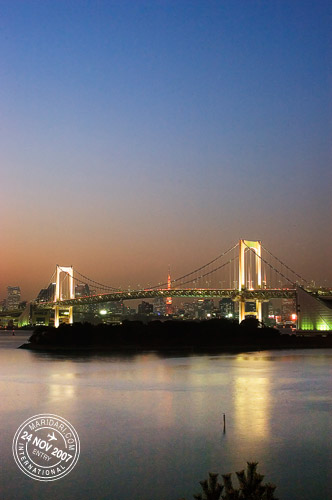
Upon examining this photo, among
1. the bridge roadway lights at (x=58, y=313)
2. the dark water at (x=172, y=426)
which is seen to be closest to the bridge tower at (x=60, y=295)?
the bridge roadway lights at (x=58, y=313)

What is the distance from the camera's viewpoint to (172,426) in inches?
584

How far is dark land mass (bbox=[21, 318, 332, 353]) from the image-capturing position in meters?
47.2

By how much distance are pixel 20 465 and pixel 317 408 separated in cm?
976

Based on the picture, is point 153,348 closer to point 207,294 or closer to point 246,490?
point 207,294

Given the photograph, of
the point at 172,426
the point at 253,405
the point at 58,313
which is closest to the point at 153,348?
the point at 58,313

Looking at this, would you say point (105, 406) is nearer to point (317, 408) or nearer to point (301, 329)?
point (317, 408)

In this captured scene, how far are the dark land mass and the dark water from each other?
18.0 meters

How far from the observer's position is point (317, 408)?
1755 cm

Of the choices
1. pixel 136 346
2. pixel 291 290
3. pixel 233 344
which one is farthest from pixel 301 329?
pixel 136 346

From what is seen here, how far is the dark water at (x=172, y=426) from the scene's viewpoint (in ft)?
32.1

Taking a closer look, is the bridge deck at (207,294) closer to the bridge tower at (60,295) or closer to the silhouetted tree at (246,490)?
the bridge tower at (60,295)

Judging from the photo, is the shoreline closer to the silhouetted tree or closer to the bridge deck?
the bridge deck

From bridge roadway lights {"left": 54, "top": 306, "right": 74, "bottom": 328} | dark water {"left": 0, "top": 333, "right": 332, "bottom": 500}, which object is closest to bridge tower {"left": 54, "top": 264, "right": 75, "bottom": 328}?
bridge roadway lights {"left": 54, "top": 306, "right": 74, "bottom": 328}

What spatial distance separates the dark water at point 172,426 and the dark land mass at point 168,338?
1795 cm
